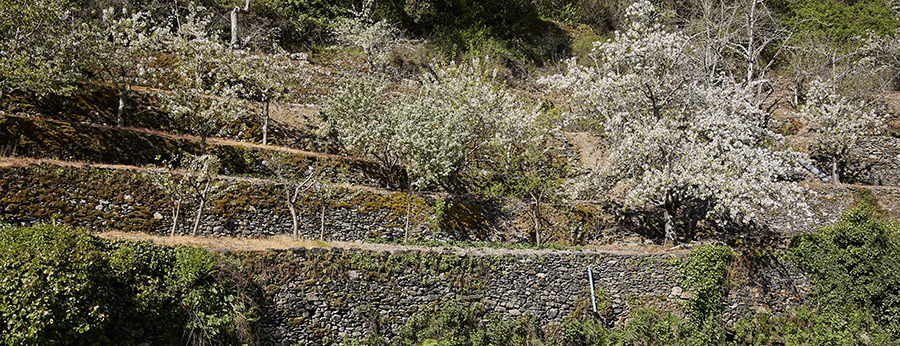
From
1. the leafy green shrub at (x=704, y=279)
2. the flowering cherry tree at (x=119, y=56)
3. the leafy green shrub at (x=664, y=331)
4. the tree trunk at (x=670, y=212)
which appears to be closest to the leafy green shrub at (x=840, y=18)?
the tree trunk at (x=670, y=212)

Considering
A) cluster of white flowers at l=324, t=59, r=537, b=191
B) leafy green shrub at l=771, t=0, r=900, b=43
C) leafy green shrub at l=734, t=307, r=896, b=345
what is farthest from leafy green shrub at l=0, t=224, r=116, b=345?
leafy green shrub at l=771, t=0, r=900, b=43

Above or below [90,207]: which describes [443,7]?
above

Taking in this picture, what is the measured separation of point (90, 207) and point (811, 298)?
2392 cm

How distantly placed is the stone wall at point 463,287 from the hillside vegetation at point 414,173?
53 cm

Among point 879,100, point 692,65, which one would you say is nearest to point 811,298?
point 692,65

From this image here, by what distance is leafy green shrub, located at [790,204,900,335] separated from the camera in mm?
16797

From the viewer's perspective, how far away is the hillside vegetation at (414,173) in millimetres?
12375

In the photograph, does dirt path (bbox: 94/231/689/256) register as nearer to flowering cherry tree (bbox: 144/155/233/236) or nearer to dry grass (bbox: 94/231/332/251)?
dry grass (bbox: 94/231/332/251)

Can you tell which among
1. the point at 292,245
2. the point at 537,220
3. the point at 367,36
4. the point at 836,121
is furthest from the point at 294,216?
the point at 836,121

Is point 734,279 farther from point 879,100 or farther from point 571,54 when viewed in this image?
point 571,54

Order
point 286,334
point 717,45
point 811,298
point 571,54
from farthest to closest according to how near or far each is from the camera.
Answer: point 571,54 < point 717,45 < point 811,298 < point 286,334

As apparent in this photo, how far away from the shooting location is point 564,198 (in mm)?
21375

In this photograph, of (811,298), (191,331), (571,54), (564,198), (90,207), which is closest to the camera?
(191,331)

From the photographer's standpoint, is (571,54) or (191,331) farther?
(571,54)
